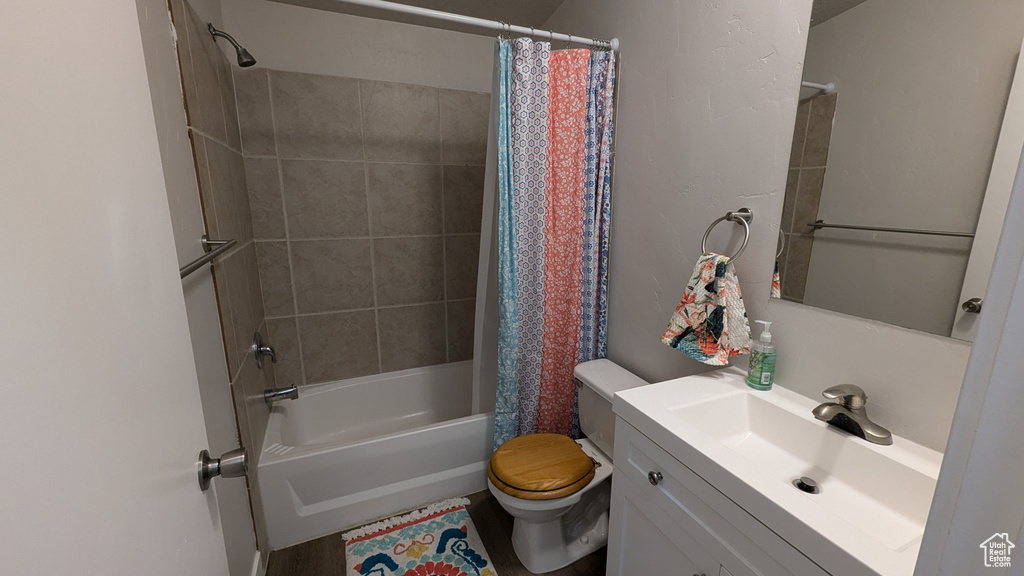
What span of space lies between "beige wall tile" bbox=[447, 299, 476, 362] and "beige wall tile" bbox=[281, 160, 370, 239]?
0.71 meters

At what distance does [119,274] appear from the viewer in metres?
0.44

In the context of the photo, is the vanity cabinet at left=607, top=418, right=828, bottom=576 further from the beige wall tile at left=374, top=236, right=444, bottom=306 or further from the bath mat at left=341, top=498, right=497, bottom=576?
the beige wall tile at left=374, top=236, right=444, bottom=306

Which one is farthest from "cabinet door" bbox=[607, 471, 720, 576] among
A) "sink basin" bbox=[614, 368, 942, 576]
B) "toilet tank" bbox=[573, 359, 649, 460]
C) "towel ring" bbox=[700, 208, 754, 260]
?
"towel ring" bbox=[700, 208, 754, 260]

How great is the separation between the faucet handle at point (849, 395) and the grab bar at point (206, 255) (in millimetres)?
1441

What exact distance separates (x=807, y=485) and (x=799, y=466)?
0.06 meters

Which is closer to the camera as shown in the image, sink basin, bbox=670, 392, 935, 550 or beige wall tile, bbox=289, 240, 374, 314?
sink basin, bbox=670, 392, 935, 550

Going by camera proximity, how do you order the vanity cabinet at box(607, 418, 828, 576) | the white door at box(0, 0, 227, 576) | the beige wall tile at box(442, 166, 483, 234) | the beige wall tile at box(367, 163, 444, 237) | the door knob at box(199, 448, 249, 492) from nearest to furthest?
the white door at box(0, 0, 227, 576)
the door knob at box(199, 448, 249, 492)
the vanity cabinet at box(607, 418, 828, 576)
the beige wall tile at box(367, 163, 444, 237)
the beige wall tile at box(442, 166, 483, 234)

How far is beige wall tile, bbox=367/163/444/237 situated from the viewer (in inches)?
89.4

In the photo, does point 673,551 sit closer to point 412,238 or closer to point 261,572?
point 261,572

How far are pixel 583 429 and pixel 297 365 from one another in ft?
5.15

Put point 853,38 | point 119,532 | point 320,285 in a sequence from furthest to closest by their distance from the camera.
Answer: point 320,285, point 853,38, point 119,532

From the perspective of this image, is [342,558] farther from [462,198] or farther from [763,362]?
[462,198]

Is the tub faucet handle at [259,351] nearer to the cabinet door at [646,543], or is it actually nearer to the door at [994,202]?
the cabinet door at [646,543]

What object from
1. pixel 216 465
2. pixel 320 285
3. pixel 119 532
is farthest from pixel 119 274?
pixel 320 285
